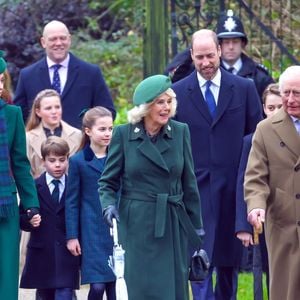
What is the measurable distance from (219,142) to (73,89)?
1976 mm

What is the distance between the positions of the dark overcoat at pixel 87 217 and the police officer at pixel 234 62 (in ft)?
6.25

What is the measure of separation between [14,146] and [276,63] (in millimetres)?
6617

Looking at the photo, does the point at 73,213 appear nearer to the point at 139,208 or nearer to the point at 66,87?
the point at 139,208

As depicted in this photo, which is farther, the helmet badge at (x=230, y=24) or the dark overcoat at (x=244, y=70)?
the helmet badge at (x=230, y=24)

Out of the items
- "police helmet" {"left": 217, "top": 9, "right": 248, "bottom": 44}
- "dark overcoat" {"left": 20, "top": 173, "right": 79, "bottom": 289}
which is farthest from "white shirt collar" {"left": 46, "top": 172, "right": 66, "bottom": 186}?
"police helmet" {"left": 217, "top": 9, "right": 248, "bottom": 44}

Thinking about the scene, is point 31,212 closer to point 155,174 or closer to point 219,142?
Answer: point 155,174

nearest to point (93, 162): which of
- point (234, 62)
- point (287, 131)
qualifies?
point (287, 131)

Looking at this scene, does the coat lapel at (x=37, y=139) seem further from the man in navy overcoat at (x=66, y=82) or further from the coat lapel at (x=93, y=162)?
the coat lapel at (x=93, y=162)

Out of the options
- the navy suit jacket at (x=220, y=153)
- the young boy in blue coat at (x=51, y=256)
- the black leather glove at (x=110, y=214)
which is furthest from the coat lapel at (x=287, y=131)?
the young boy in blue coat at (x=51, y=256)

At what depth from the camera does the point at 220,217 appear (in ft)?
36.9

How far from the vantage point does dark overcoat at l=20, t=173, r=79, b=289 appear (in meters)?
10.8

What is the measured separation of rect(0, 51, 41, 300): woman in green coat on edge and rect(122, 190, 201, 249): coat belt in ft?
2.79

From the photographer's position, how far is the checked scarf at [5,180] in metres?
9.95

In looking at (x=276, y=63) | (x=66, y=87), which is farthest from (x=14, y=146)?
(x=276, y=63)
